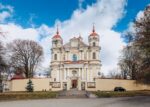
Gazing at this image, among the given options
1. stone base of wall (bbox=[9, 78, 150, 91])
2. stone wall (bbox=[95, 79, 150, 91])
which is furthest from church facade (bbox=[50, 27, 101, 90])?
stone wall (bbox=[95, 79, 150, 91])

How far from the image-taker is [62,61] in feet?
254

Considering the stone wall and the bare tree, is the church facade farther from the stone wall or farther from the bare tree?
the stone wall

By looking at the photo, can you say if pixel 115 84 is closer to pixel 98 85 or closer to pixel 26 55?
pixel 98 85

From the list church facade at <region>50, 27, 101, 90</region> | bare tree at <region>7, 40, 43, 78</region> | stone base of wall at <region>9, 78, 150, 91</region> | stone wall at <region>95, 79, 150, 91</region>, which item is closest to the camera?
stone wall at <region>95, 79, 150, 91</region>

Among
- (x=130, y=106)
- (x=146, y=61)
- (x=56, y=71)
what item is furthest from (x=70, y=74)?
(x=130, y=106)

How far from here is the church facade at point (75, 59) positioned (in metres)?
74.2

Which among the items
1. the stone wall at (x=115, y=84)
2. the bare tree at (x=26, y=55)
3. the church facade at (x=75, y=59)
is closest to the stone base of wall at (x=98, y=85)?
the stone wall at (x=115, y=84)

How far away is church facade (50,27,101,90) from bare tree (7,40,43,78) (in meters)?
6.07

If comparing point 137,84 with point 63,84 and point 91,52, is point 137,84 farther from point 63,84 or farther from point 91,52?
point 91,52

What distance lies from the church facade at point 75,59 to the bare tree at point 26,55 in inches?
239

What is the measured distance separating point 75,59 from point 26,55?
14.4m

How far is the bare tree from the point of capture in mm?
67812

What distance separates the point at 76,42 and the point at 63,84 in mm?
17045

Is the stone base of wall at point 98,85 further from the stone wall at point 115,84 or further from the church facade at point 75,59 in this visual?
the church facade at point 75,59
